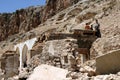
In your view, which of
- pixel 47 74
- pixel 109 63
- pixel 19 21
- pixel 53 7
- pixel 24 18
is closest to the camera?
pixel 109 63

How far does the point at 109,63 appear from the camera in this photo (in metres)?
8.65

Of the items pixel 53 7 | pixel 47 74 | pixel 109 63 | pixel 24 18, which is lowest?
pixel 47 74

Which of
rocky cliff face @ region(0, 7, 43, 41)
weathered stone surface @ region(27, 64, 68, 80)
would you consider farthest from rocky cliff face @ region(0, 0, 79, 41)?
weathered stone surface @ region(27, 64, 68, 80)

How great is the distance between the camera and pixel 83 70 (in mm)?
9648

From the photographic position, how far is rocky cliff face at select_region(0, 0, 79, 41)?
229 ft

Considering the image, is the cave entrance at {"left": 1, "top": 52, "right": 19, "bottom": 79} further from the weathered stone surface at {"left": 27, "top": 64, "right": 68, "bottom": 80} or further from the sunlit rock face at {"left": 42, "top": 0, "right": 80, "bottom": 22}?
the sunlit rock face at {"left": 42, "top": 0, "right": 80, "bottom": 22}

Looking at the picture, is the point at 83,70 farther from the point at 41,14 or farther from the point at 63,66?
the point at 41,14

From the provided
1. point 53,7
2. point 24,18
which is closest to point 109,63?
point 53,7

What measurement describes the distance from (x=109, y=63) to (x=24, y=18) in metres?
73.5

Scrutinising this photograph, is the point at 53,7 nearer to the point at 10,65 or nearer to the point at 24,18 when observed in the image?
the point at 24,18

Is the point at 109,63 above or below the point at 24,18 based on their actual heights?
below

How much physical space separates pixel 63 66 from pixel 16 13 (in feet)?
241

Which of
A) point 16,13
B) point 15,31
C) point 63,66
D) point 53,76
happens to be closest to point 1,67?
point 63,66

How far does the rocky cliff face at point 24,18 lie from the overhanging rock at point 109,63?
5893 centimetres
